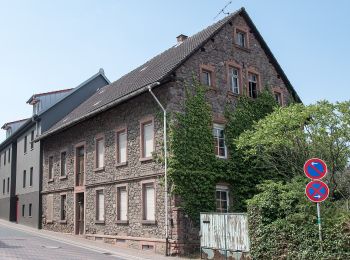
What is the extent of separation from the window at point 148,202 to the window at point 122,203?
158 centimetres

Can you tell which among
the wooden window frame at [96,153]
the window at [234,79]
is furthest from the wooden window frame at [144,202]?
the window at [234,79]

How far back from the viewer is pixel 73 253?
17781mm

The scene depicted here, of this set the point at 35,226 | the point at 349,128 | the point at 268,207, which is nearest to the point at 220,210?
the point at 268,207

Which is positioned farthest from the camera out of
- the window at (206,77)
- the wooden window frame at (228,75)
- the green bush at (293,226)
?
the wooden window frame at (228,75)

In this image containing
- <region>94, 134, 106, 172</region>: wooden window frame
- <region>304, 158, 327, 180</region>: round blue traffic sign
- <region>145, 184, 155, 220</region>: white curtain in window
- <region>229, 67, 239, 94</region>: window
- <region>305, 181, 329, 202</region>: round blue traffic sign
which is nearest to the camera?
<region>305, 181, 329, 202</region>: round blue traffic sign

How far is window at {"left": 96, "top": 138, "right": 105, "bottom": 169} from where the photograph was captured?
960 inches

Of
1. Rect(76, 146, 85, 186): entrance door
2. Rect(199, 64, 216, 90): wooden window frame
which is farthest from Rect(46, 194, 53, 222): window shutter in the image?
Rect(199, 64, 216, 90): wooden window frame

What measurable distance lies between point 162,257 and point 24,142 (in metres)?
22.2

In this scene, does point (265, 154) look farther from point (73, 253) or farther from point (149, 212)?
point (73, 253)

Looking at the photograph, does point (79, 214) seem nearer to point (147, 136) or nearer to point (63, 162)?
point (63, 162)

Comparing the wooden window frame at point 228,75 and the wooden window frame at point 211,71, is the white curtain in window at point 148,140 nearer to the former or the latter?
the wooden window frame at point 211,71

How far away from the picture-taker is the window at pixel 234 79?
74.0ft

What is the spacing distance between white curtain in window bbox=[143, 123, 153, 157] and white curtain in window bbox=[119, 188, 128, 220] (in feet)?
8.86

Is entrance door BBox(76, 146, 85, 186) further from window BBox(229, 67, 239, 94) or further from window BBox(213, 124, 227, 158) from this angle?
window BBox(229, 67, 239, 94)
